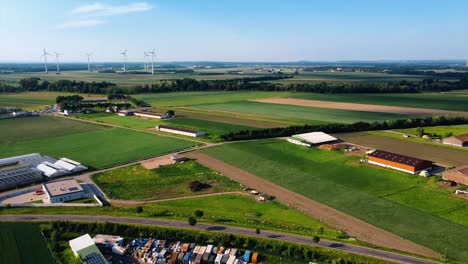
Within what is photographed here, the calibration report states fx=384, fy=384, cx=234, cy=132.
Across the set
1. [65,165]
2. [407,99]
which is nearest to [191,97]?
[407,99]

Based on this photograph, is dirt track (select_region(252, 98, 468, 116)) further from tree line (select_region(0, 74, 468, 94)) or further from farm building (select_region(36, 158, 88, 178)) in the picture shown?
farm building (select_region(36, 158, 88, 178))

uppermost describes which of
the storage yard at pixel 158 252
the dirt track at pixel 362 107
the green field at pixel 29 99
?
the dirt track at pixel 362 107

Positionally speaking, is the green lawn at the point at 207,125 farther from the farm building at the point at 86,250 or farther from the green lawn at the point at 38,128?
the farm building at the point at 86,250

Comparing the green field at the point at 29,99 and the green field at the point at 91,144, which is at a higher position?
the green field at the point at 29,99

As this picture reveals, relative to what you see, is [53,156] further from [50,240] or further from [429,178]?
[429,178]

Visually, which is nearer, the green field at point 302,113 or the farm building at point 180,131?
the farm building at point 180,131

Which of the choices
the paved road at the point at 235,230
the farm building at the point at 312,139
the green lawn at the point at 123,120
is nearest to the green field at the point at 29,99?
the green lawn at the point at 123,120

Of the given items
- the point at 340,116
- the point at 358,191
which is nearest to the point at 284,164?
the point at 358,191
